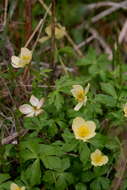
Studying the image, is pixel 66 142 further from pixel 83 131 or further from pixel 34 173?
pixel 34 173

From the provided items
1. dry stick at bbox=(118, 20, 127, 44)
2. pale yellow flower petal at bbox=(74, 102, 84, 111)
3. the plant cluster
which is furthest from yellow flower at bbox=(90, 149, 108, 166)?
dry stick at bbox=(118, 20, 127, 44)

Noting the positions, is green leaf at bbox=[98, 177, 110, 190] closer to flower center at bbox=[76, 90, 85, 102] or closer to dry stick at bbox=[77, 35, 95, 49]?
flower center at bbox=[76, 90, 85, 102]

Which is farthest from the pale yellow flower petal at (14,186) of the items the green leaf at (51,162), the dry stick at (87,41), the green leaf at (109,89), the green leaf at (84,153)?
the dry stick at (87,41)

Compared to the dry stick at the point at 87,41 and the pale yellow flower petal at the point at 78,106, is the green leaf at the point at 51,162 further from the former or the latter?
the dry stick at the point at 87,41

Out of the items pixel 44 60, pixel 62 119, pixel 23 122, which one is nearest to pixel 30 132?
pixel 23 122

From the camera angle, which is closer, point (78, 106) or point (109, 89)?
point (78, 106)

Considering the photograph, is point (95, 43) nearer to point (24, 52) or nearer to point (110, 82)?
point (110, 82)

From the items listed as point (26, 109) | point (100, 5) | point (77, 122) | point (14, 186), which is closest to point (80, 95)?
point (77, 122)
